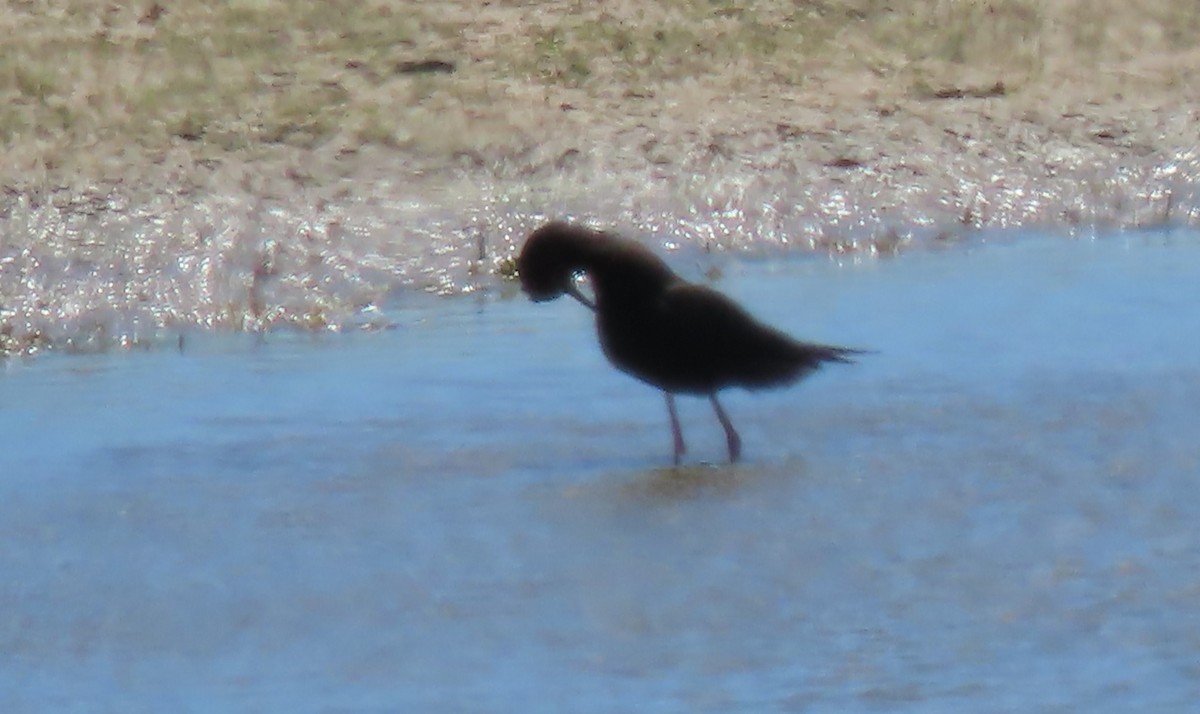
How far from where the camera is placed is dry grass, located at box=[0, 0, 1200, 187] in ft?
27.1

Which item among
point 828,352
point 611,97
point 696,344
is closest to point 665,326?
point 696,344

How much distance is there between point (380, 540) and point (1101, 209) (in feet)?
13.6

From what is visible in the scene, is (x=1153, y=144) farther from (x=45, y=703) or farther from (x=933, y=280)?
(x=45, y=703)

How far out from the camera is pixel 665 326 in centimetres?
577

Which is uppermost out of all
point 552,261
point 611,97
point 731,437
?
point 552,261

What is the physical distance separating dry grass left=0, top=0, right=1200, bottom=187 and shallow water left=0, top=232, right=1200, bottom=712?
135cm

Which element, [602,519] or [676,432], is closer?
[602,519]

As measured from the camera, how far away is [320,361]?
257 inches

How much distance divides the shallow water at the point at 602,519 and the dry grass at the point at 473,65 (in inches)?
53.1

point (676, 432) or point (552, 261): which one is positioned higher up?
point (552, 261)

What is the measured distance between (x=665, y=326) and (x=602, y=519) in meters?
0.85

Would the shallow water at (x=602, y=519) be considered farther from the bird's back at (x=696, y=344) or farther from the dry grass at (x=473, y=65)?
the dry grass at (x=473, y=65)

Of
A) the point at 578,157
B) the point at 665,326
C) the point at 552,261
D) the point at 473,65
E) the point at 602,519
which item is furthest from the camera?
the point at 473,65

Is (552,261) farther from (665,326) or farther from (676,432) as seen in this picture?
(676,432)
